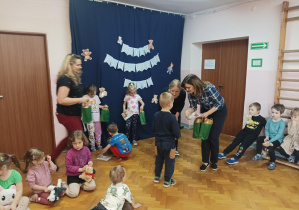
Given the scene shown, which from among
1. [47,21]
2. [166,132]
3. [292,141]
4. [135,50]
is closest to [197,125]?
[166,132]

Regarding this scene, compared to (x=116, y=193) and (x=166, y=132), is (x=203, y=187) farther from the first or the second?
(x=116, y=193)

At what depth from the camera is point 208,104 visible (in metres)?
2.91

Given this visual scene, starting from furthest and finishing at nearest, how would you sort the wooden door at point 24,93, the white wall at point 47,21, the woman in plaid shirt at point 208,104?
the wooden door at point 24,93
the white wall at point 47,21
the woman in plaid shirt at point 208,104

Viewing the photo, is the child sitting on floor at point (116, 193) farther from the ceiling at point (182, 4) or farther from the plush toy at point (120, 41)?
the ceiling at point (182, 4)

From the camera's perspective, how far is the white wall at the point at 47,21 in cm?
319

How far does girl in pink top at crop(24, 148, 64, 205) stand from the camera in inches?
92.6

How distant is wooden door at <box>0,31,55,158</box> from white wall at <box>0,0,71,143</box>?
0.29 feet

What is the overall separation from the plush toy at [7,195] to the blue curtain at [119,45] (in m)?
2.06

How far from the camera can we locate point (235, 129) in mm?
4652

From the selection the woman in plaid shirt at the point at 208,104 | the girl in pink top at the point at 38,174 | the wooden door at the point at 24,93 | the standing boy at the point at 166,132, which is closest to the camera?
the girl in pink top at the point at 38,174

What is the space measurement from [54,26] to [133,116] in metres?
1.97

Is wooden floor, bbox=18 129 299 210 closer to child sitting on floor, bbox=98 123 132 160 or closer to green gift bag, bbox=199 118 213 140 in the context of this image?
child sitting on floor, bbox=98 123 132 160

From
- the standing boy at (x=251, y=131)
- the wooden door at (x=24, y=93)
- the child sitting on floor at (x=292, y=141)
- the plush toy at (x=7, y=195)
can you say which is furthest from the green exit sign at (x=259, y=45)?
the plush toy at (x=7, y=195)

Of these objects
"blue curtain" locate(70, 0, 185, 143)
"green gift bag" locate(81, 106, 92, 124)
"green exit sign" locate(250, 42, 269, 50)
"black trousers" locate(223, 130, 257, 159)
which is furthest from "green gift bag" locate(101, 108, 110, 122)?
"green exit sign" locate(250, 42, 269, 50)
